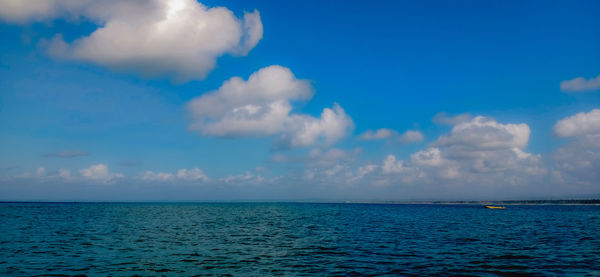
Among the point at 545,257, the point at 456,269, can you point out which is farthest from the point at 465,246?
the point at 456,269

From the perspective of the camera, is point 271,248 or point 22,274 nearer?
point 22,274

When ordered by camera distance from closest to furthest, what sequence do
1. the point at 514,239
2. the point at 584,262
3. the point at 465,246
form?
the point at 584,262 < the point at 465,246 < the point at 514,239

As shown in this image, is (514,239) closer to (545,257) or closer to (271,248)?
(545,257)


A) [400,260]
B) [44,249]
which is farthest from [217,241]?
[400,260]

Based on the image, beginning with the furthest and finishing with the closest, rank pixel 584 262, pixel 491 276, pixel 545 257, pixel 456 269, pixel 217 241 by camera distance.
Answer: pixel 217 241 < pixel 545 257 < pixel 584 262 < pixel 456 269 < pixel 491 276

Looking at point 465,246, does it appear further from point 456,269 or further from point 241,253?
point 241,253

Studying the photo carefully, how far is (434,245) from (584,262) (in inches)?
542

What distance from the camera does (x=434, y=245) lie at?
1565 inches

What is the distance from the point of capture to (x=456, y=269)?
87.6ft

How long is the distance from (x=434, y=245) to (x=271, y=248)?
19.2 meters

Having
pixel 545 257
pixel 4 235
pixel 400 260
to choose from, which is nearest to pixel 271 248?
pixel 400 260

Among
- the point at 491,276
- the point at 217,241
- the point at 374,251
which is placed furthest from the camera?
the point at 217,241

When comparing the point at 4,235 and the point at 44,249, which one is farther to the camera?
the point at 4,235

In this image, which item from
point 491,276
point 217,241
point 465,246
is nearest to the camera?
point 491,276
